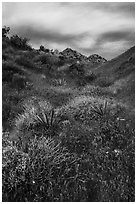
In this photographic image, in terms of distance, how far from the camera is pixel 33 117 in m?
8.91

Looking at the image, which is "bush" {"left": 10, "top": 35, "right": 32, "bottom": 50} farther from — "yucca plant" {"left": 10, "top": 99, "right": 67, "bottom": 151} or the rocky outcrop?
"yucca plant" {"left": 10, "top": 99, "right": 67, "bottom": 151}

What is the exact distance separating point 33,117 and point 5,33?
22889mm

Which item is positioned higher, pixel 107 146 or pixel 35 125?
pixel 35 125

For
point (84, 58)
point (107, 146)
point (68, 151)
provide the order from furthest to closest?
1. point (84, 58)
2. point (107, 146)
3. point (68, 151)

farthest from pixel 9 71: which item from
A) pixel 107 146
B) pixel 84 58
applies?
pixel 84 58

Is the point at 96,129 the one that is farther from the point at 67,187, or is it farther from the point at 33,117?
the point at 67,187

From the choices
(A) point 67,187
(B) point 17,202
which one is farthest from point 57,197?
(B) point 17,202

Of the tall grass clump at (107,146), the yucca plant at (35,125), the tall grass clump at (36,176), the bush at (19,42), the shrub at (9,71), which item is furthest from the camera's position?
the bush at (19,42)

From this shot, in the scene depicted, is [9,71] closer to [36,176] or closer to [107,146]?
[107,146]

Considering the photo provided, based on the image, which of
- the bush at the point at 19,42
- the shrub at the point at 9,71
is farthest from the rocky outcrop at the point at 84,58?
the shrub at the point at 9,71

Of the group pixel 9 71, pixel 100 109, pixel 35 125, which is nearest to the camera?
pixel 35 125

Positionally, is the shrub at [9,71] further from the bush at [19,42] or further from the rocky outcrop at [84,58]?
the rocky outcrop at [84,58]

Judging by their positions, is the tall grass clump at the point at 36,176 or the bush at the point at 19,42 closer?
the tall grass clump at the point at 36,176

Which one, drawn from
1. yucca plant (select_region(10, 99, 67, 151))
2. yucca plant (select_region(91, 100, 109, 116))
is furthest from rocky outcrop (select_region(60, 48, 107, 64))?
yucca plant (select_region(10, 99, 67, 151))
